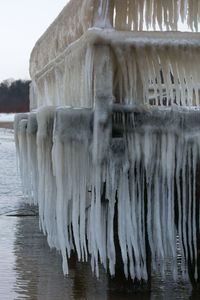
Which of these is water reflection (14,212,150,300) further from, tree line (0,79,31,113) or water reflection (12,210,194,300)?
tree line (0,79,31,113)

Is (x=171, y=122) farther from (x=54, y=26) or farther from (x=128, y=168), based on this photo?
(x=54, y=26)

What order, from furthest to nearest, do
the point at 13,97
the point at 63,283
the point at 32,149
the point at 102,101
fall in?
the point at 13,97, the point at 32,149, the point at 63,283, the point at 102,101

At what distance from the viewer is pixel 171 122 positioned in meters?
6.59

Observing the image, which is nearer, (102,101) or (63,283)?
(102,101)

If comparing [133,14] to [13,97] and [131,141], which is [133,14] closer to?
[131,141]

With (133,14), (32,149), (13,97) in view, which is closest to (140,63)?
(133,14)

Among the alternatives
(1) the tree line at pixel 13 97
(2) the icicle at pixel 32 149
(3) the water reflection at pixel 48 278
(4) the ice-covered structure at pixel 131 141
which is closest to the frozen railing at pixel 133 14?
(4) the ice-covered structure at pixel 131 141

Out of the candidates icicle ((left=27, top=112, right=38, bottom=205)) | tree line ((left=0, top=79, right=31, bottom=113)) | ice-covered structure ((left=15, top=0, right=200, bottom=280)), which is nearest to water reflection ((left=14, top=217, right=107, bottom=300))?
ice-covered structure ((left=15, top=0, right=200, bottom=280))

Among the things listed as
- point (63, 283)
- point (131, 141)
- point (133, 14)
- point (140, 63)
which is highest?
point (133, 14)

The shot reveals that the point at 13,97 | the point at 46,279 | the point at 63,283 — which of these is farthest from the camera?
the point at 13,97

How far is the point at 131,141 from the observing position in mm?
6570

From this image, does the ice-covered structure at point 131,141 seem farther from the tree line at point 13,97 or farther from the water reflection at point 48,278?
the tree line at point 13,97

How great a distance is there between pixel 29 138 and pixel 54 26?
1491 millimetres

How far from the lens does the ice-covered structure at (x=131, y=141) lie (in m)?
6.50
